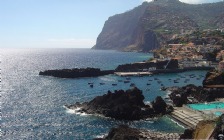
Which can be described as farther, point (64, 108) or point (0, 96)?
point (0, 96)

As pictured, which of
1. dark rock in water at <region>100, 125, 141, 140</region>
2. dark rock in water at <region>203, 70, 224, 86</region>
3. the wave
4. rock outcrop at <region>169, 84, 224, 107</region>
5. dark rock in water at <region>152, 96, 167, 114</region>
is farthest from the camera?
dark rock in water at <region>203, 70, 224, 86</region>

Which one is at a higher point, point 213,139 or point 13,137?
point 213,139

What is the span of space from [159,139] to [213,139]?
1911cm

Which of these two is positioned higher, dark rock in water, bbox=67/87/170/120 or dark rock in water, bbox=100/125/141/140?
dark rock in water, bbox=67/87/170/120

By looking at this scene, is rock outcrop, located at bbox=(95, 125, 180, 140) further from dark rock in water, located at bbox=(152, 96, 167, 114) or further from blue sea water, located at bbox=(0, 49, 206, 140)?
dark rock in water, located at bbox=(152, 96, 167, 114)

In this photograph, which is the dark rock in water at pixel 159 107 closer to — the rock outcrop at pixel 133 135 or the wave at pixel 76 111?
the rock outcrop at pixel 133 135

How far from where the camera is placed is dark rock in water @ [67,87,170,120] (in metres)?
91.5

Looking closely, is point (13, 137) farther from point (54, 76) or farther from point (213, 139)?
point (54, 76)

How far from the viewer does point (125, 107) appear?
9219 cm

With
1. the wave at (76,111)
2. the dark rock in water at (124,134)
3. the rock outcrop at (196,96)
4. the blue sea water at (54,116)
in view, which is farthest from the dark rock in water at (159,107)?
the dark rock in water at (124,134)

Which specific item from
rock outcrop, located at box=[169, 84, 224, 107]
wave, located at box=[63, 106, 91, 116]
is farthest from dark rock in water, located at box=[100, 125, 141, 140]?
rock outcrop, located at box=[169, 84, 224, 107]

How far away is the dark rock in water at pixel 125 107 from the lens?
91500 millimetres

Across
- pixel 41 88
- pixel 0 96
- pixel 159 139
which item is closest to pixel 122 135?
pixel 159 139

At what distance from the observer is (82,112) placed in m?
98.5
